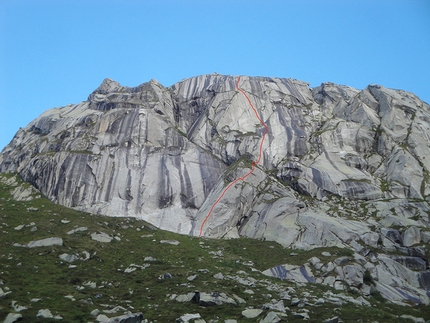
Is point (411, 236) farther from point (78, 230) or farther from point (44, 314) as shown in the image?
point (44, 314)

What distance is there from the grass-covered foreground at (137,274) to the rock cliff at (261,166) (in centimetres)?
701

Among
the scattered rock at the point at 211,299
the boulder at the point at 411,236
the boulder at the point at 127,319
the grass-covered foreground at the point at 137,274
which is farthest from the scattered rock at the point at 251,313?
the boulder at the point at 411,236

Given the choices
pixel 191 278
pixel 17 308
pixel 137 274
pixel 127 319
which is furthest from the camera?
pixel 137 274

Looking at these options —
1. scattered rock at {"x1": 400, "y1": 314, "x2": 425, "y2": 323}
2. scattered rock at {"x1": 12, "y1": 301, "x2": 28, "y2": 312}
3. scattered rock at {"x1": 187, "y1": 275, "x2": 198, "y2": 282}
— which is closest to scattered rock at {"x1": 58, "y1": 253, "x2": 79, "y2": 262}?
scattered rock at {"x1": 187, "y1": 275, "x2": 198, "y2": 282}

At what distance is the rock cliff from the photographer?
71438 millimetres

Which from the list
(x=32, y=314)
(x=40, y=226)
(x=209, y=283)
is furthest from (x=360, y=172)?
(x=32, y=314)

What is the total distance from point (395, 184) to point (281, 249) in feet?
109

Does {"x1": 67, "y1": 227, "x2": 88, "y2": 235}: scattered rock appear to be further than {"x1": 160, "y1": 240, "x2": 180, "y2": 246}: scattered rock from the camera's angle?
No

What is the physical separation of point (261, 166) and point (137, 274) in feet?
164

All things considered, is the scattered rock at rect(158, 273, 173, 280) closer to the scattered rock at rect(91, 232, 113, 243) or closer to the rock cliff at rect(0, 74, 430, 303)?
the scattered rock at rect(91, 232, 113, 243)

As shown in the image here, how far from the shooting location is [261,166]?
95.8 m

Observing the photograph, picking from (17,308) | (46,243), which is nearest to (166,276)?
(17,308)

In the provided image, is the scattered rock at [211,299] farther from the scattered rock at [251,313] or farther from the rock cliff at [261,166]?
the rock cliff at [261,166]

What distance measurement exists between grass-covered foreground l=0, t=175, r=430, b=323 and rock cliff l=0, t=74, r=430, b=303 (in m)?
7.01
